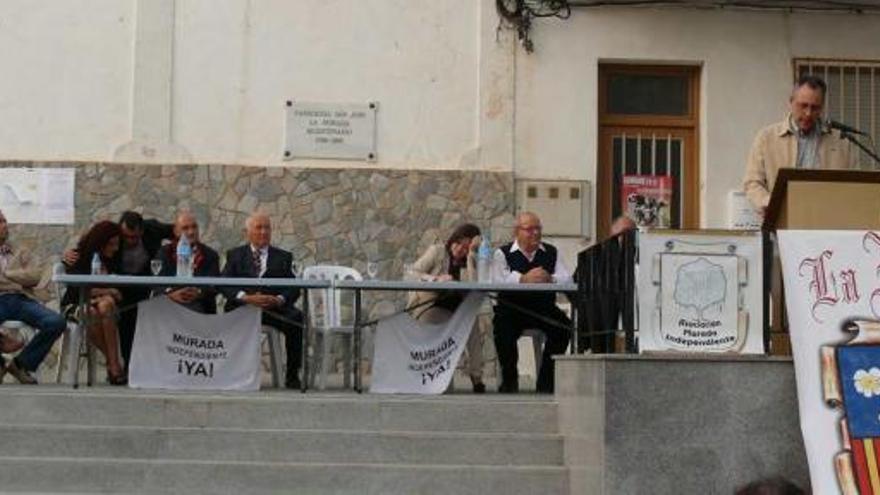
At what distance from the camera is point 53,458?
735 cm

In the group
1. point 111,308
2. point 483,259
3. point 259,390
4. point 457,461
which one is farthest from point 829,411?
point 111,308

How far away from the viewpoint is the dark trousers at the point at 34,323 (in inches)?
372

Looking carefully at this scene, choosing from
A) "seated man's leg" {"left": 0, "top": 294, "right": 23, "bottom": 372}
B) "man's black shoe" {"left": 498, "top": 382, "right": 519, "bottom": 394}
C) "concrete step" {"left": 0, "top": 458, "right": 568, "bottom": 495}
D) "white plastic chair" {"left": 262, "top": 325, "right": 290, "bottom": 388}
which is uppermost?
"seated man's leg" {"left": 0, "top": 294, "right": 23, "bottom": 372}

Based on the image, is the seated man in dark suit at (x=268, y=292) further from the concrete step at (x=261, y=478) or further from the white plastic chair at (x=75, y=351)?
the concrete step at (x=261, y=478)

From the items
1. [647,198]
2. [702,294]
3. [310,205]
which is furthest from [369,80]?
[702,294]

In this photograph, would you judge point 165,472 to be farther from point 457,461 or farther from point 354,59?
point 354,59

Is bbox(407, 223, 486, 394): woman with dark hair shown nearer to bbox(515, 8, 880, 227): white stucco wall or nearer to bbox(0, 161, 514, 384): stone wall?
bbox(0, 161, 514, 384): stone wall

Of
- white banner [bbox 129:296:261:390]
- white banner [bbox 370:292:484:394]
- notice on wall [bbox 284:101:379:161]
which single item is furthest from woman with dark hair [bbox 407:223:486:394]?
notice on wall [bbox 284:101:379:161]

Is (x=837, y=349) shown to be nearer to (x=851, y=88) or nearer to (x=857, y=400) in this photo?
(x=857, y=400)

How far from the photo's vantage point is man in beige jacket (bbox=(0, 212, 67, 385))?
9.43m

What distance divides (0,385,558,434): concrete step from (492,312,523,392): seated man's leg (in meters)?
1.60

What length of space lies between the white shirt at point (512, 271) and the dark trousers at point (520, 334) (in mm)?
225

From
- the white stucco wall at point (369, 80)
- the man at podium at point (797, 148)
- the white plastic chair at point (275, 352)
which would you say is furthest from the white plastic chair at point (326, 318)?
the man at podium at point (797, 148)

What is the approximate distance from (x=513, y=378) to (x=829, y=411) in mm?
3399
